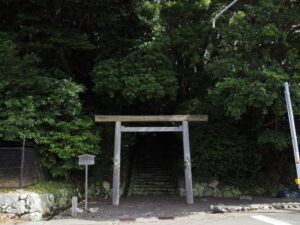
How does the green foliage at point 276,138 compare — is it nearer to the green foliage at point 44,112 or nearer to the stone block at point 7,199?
the green foliage at point 44,112

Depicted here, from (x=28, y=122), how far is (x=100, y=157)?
4087mm

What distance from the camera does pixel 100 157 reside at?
12.7 metres


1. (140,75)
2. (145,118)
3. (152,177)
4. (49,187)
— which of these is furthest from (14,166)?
(152,177)

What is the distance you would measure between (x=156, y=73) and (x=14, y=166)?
6475 mm

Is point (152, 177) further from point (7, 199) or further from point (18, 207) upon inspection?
point (7, 199)

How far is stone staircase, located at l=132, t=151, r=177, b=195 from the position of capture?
1372 cm

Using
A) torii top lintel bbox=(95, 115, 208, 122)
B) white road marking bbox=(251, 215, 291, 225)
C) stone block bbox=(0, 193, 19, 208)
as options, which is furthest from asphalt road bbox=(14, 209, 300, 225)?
torii top lintel bbox=(95, 115, 208, 122)

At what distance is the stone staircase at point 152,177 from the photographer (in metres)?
13.7

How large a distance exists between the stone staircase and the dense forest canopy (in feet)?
7.51

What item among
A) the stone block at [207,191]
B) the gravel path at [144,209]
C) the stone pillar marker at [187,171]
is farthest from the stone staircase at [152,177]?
the stone pillar marker at [187,171]

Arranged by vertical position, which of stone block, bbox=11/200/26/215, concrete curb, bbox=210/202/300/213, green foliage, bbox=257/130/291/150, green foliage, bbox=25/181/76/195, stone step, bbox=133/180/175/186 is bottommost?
concrete curb, bbox=210/202/300/213

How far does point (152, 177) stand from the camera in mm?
15070

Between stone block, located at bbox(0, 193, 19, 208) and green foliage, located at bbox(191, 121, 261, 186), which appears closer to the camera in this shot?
stone block, located at bbox(0, 193, 19, 208)

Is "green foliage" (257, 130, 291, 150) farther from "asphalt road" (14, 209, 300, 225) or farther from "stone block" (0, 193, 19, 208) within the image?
"stone block" (0, 193, 19, 208)
